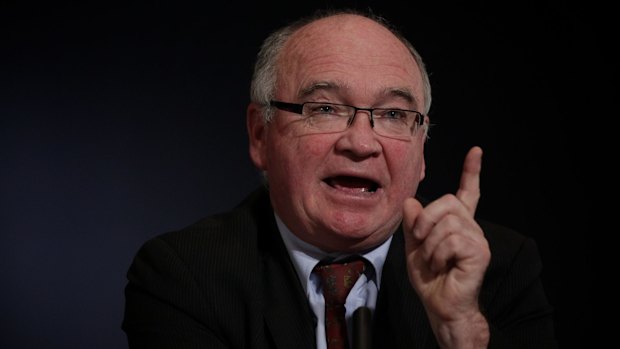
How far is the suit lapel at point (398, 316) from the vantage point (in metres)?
1.66

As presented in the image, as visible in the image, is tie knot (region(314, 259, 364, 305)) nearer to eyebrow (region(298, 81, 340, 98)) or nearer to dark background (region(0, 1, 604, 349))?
eyebrow (region(298, 81, 340, 98))

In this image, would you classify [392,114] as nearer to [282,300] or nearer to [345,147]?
[345,147]

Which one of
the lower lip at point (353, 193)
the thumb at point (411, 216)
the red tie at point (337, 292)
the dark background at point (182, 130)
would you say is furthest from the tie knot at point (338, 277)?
the dark background at point (182, 130)

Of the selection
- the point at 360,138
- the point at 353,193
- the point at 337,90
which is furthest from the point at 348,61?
the point at 353,193

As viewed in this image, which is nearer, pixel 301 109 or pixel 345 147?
pixel 345 147

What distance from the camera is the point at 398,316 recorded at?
167 centimetres

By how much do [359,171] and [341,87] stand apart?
0.22 meters

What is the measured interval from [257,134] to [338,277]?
0.46 metres

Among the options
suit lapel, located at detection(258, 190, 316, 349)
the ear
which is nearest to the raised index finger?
suit lapel, located at detection(258, 190, 316, 349)

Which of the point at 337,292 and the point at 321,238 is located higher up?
the point at 321,238

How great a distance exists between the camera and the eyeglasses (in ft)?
5.43

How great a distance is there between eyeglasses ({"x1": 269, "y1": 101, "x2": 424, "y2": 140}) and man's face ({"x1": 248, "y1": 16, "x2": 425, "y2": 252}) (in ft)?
0.04

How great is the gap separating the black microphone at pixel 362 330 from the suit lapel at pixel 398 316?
0.32m

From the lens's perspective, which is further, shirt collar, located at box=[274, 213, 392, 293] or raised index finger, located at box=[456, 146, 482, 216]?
shirt collar, located at box=[274, 213, 392, 293]
